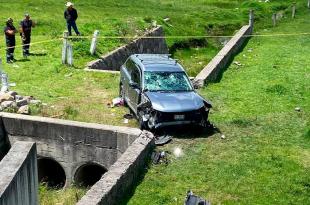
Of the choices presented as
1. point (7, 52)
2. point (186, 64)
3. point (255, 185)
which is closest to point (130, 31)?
point (186, 64)

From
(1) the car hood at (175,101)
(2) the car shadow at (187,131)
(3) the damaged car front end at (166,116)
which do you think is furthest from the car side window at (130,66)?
(2) the car shadow at (187,131)

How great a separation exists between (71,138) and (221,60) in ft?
31.0

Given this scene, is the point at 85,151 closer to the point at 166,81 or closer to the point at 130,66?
the point at 166,81

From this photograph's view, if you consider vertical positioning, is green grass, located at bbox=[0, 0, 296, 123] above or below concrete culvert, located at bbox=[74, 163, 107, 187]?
above

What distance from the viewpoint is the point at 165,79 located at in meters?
15.1

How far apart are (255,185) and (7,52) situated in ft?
39.4

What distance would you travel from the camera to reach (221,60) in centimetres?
2198

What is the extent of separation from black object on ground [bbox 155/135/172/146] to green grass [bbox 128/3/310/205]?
15cm

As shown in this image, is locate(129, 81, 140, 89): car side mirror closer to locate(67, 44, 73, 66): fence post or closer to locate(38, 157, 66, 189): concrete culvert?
locate(38, 157, 66, 189): concrete culvert

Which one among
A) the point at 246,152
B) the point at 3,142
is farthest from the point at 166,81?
the point at 3,142

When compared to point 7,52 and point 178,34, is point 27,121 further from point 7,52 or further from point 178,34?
point 178,34

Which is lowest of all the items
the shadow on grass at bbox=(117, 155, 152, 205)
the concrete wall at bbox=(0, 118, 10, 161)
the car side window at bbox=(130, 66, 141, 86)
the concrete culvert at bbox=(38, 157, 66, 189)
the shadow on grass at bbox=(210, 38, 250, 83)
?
the concrete culvert at bbox=(38, 157, 66, 189)

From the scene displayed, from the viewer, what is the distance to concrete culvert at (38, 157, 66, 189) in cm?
1533

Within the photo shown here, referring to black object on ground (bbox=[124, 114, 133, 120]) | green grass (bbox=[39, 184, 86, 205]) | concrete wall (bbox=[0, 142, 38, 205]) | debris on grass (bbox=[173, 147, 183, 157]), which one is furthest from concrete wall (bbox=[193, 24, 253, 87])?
concrete wall (bbox=[0, 142, 38, 205])
